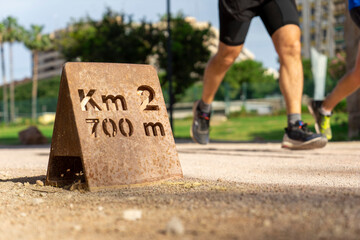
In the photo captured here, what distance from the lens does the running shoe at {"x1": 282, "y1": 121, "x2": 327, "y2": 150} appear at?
4320 mm

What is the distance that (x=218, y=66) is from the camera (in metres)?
4.83

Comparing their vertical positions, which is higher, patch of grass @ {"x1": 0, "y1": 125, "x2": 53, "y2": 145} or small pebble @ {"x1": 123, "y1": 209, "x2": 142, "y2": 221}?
small pebble @ {"x1": 123, "y1": 209, "x2": 142, "y2": 221}

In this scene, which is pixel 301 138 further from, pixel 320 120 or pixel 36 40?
pixel 36 40

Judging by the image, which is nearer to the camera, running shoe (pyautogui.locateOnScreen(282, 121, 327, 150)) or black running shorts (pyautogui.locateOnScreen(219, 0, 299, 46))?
running shoe (pyautogui.locateOnScreen(282, 121, 327, 150))

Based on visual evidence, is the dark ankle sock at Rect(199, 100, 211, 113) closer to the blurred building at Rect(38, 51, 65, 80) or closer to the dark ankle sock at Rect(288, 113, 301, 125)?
the dark ankle sock at Rect(288, 113, 301, 125)

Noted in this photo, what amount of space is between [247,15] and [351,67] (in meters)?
4.82

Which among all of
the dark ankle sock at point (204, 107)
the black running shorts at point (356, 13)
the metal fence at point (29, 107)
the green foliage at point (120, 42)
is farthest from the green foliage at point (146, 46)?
the metal fence at point (29, 107)

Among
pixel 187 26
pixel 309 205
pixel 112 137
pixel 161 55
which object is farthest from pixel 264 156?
pixel 187 26

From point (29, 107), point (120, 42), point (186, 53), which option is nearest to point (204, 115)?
point (120, 42)

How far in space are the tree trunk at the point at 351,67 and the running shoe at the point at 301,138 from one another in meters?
4.64

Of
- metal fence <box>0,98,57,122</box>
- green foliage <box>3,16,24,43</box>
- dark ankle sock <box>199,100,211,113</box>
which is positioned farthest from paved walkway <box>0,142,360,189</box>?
green foliage <box>3,16,24,43</box>

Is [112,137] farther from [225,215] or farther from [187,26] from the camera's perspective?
[187,26]

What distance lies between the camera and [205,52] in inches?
653

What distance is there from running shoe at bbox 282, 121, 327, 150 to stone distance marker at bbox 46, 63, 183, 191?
1.58 meters
